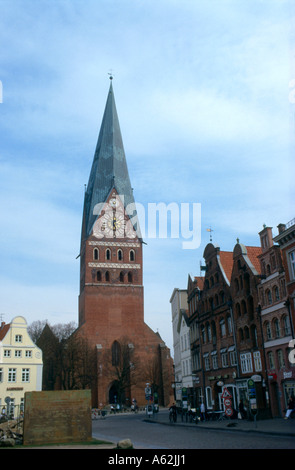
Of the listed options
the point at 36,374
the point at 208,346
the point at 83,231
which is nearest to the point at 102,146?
the point at 83,231

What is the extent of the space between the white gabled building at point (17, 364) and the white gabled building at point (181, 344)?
1692cm

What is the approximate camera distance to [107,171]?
90438 mm

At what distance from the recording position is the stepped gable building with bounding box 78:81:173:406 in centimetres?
7519

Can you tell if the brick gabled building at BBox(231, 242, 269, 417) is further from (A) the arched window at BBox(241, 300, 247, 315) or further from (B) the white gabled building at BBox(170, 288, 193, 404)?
(B) the white gabled building at BBox(170, 288, 193, 404)

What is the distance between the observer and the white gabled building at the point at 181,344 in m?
57.5

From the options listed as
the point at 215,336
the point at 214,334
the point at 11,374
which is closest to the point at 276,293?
the point at 215,336

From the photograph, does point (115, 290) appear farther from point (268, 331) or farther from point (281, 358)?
point (281, 358)

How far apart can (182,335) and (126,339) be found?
18.9 metres

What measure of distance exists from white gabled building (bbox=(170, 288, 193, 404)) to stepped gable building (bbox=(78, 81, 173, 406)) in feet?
29.7

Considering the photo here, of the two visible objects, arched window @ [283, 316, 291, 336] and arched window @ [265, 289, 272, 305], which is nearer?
arched window @ [283, 316, 291, 336]

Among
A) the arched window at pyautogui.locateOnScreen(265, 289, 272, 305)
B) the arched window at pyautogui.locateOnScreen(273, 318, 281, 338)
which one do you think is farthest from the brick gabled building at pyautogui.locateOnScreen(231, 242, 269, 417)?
the arched window at pyautogui.locateOnScreen(273, 318, 281, 338)

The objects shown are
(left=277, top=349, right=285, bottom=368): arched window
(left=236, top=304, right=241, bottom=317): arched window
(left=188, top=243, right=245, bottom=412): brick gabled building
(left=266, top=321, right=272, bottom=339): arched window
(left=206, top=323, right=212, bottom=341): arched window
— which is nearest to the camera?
(left=277, top=349, right=285, bottom=368): arched window

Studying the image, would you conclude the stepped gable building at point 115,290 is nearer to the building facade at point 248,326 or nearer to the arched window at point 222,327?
the building facade at point 248,326
